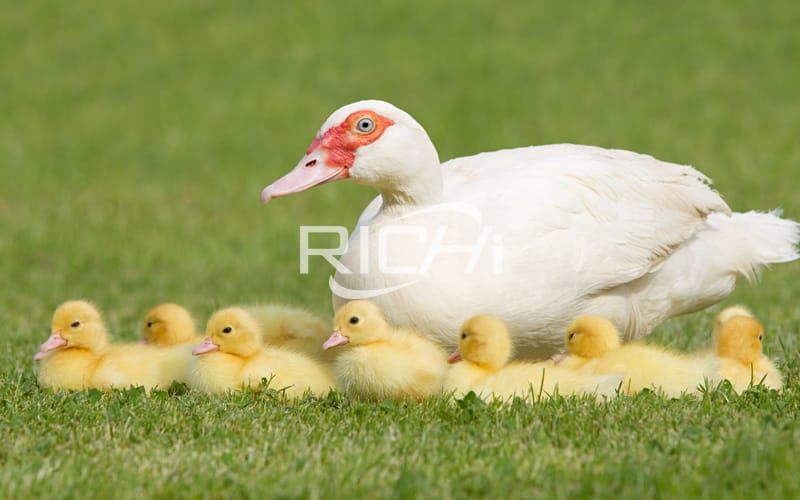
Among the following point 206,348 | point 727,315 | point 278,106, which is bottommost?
point 206,348

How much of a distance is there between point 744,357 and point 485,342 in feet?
4.64

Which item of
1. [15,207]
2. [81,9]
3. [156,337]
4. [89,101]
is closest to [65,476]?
[156,337]

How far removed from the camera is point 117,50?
65.0 ft

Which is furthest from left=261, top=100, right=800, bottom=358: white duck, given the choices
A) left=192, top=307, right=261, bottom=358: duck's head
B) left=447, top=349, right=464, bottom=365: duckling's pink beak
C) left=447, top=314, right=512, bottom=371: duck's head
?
left=192, top=307, right=261, bottom=358: duck's head

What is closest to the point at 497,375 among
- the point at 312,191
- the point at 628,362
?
the point at 628,362

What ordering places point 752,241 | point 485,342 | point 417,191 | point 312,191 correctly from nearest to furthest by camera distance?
1. point 485,342
2. point 417,191
3. point 752,241
4. point 312,191

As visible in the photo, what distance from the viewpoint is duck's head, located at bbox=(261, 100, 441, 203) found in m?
5.83

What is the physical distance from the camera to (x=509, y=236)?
18.9 feet

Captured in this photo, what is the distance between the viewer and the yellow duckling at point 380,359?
5383 millimetres

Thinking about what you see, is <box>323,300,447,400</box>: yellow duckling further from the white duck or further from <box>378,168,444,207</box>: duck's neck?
<box>378,168,444,207</box>: duck's neck

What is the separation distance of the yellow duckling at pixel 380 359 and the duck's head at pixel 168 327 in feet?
4.66

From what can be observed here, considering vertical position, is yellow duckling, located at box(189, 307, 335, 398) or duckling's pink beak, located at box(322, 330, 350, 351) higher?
duckling's pink beak, located at box(322, 330, 350, 351)

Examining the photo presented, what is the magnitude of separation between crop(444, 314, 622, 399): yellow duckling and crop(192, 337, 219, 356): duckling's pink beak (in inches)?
48.5

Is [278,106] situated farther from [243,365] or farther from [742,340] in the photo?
[742,340]
